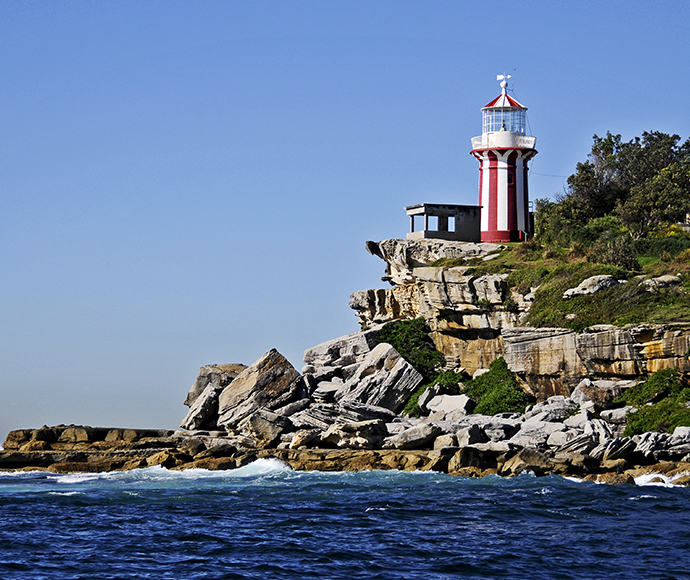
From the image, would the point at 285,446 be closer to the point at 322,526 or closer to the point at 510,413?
the point at 510,413

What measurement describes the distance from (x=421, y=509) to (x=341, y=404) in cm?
1154

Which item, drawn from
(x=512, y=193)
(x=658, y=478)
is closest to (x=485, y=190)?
(x=512, y=193)

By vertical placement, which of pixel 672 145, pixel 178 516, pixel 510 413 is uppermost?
pixel 672 145

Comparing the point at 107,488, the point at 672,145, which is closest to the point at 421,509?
the point at 107,488

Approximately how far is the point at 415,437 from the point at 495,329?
9.27 m

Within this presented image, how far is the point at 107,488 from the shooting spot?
25.6 metres

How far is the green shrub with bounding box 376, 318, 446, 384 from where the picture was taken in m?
38.3

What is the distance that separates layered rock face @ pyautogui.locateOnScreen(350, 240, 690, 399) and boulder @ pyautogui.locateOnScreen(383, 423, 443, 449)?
549 cm

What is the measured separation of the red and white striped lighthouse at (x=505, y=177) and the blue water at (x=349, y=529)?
76.1ft

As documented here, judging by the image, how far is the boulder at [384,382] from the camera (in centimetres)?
3525

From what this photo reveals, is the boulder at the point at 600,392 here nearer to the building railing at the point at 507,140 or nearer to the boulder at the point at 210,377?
the boulder at the point at 210,377

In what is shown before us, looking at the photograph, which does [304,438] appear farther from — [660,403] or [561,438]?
[660,403]

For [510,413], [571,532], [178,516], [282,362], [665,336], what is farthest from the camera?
[282,362]

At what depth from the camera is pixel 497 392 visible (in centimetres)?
3328
